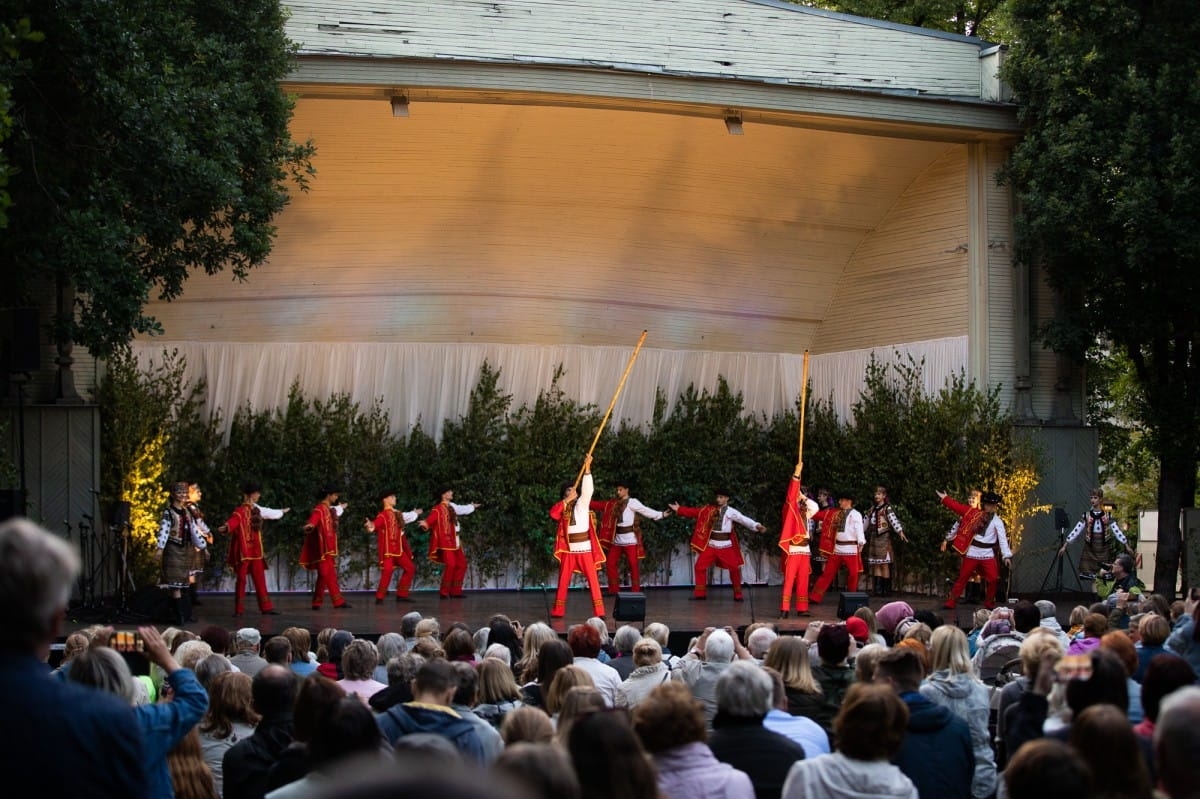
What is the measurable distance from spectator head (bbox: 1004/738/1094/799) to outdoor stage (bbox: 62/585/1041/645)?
10.4 meters

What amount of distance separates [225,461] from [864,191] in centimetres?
940

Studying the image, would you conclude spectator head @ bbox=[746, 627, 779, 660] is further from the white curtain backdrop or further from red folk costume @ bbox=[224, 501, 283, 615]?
the white curtain backdrop

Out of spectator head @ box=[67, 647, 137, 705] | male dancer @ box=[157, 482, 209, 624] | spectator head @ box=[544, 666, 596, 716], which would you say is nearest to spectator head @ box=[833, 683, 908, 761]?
spectator head @ box=[544, 666, 596, 716]

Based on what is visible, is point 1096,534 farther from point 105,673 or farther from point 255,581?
point 105,673

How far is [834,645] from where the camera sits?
19.2ft

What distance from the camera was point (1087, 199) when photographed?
52.9 ft

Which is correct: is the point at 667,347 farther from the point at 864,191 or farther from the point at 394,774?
the point at 394,774

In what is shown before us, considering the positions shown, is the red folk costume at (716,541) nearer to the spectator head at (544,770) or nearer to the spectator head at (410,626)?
the spectator head at (410,626)

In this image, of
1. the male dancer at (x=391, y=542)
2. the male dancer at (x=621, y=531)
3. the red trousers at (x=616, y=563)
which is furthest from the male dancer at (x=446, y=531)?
the red trousers at (x=616, y=563)

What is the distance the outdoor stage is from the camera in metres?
13.9

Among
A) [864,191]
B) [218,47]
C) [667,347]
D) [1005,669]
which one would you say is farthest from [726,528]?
[1005,669]

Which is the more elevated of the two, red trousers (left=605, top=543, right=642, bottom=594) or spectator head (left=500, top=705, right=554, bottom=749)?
spectator head (left=500, top=705, right=554, bottom=749)

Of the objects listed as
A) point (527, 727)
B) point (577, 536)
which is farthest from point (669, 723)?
point (577, 536)

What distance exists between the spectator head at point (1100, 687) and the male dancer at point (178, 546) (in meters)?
11.5
